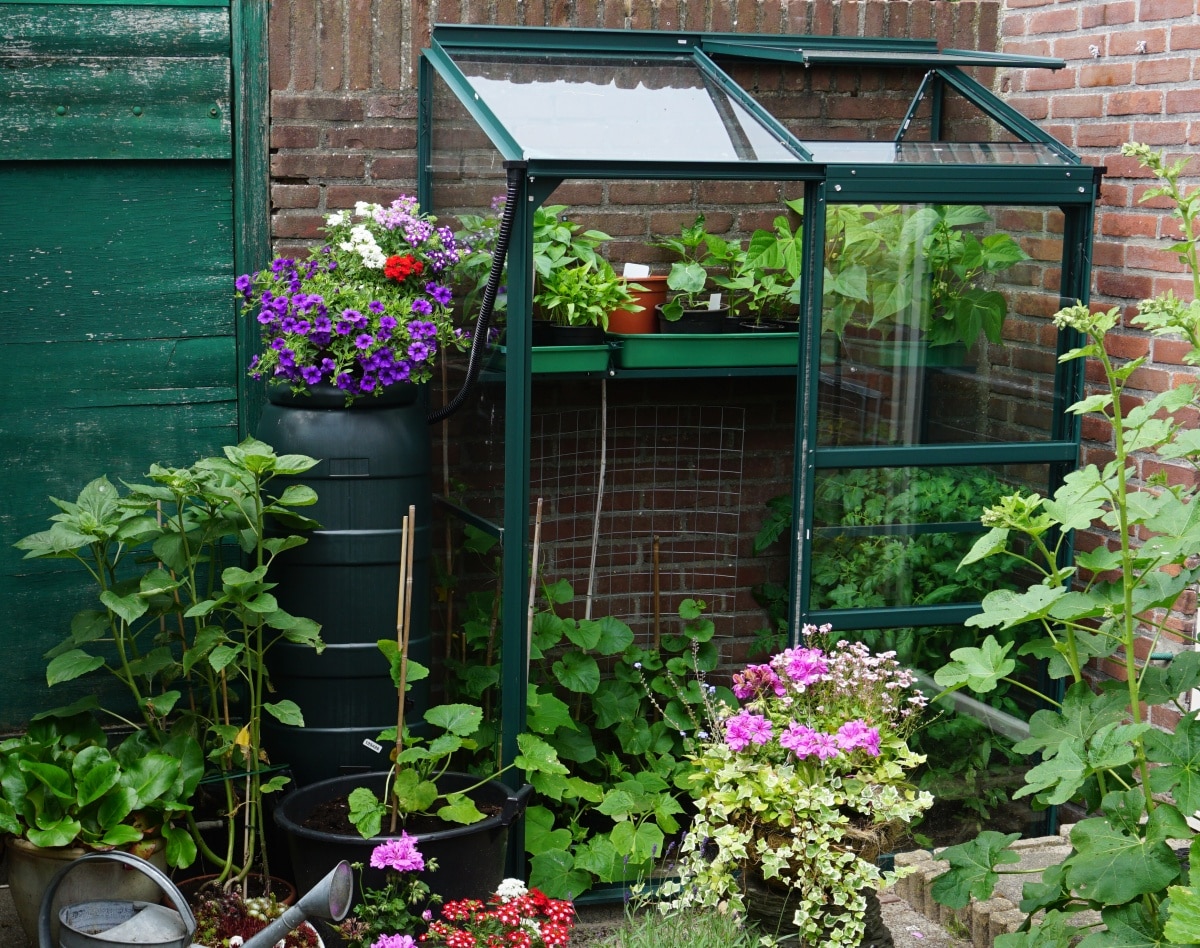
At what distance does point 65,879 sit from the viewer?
3.01m

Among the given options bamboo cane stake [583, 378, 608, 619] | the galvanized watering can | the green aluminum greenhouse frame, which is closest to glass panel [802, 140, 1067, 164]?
the green aluminum greenhouse frame

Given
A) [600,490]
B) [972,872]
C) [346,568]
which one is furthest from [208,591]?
[972,872]

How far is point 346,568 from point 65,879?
3.02 feet

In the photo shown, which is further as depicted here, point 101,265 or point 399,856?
point 101,265

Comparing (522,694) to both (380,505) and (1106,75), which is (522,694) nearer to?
(380,505)

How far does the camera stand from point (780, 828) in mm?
2891

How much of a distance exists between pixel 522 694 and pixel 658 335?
108cm

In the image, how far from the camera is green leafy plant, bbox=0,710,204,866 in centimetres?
303

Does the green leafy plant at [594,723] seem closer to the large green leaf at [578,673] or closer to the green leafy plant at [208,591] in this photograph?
the large green leaf at [578,673]

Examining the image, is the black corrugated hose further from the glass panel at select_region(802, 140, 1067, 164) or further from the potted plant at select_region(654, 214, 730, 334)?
the glass panel at select_region(802, 140, 1067, 164)

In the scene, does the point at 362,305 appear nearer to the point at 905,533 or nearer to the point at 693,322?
the point at 693,322

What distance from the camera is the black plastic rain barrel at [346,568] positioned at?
3.39m

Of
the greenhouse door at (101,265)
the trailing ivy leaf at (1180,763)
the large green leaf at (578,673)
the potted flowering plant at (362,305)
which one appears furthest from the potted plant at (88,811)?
the trailing ivy leaf at (1180,763)

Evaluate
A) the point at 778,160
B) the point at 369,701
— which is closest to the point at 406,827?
the point at 369,701
